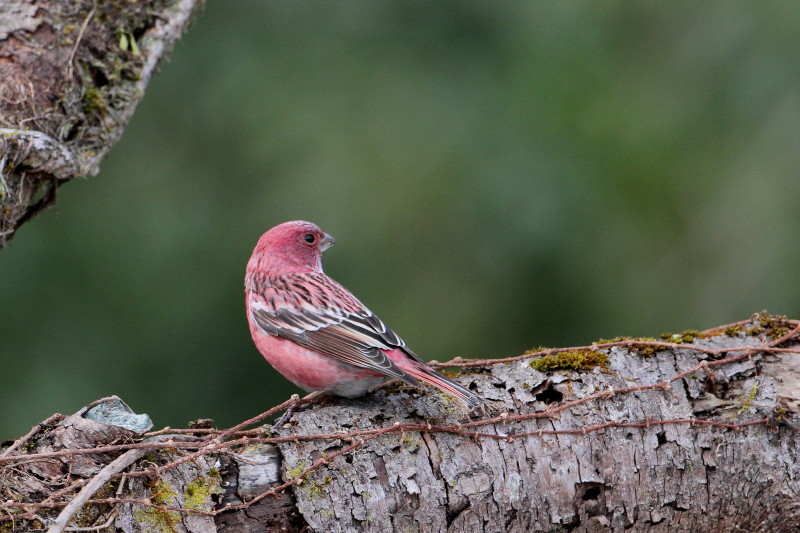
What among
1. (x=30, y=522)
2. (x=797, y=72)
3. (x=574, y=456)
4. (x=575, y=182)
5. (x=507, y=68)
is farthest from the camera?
(x=507, y=68)

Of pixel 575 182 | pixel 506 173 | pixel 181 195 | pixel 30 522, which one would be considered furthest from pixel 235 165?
pixel 30 522

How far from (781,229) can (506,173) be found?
203 centimetres

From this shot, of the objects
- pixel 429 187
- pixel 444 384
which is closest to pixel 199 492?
pixel 444 384

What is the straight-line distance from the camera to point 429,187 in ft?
23.6

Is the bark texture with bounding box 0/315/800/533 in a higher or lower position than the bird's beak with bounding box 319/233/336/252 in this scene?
lower

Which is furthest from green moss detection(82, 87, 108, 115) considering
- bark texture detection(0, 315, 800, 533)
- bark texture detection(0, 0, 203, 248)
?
bark texture detection(0, 315, 800, 533)

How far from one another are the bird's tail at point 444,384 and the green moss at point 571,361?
404mm

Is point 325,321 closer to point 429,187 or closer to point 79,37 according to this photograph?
point 79,37

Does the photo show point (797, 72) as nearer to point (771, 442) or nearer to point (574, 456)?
point (771, 442)

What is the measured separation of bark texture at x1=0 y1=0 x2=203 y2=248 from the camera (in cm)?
454

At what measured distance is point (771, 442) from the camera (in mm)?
3895

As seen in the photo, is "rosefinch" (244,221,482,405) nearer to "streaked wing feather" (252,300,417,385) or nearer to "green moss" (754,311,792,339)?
"streaked wing feather" (252,300,417,385)

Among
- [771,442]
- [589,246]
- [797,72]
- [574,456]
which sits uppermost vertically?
[797,72]

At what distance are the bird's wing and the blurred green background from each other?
207 cm
